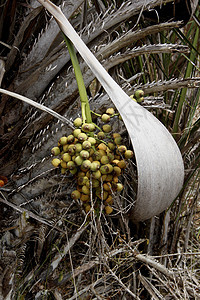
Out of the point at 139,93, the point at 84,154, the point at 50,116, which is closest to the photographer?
the point at 84,154

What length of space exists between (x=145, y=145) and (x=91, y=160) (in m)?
0.12

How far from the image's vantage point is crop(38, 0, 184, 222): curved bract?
59 cm

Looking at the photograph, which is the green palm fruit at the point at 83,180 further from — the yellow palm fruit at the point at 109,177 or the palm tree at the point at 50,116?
the palm tree at the point at 50,116

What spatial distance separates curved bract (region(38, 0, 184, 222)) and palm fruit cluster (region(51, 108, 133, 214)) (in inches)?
2.6

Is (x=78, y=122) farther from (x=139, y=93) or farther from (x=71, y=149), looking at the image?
(x=139, y=93)

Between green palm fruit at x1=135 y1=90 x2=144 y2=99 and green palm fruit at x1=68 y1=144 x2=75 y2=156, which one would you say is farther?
green palm fruit at x1=135 y1=90 x2=144 y2=99

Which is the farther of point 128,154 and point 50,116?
point 50,116

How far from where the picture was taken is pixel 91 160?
63cm

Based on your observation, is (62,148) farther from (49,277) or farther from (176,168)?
(49,277)

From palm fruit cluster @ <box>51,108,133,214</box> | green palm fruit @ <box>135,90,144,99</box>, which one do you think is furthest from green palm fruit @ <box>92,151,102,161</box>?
green palm fruit @ <box>135,90,144,99</box>

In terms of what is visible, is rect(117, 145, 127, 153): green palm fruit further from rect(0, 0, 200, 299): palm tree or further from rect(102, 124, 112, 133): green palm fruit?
rect(0, 0, 200, 299): palm tree

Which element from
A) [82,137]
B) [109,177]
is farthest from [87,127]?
[109,177]

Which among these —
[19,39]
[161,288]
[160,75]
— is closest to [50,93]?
[19,39]

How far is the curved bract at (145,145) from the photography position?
0.59 m
